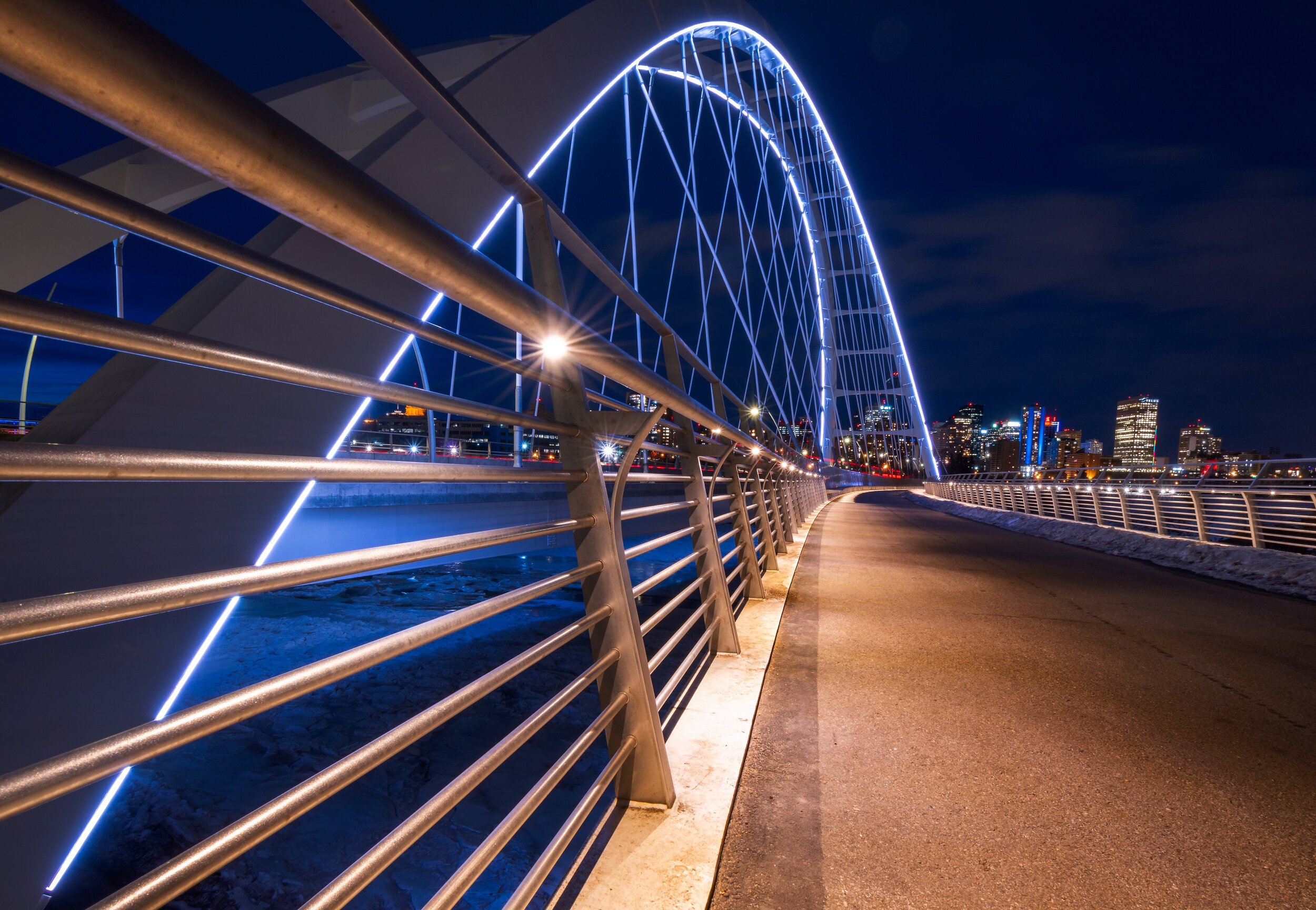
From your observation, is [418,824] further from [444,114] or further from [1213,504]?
[1213,504]

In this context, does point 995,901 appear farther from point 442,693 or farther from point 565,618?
point 565,618

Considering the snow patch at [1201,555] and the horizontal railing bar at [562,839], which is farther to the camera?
the snow patch at [1201,555]

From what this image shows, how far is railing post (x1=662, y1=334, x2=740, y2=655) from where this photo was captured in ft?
10.1

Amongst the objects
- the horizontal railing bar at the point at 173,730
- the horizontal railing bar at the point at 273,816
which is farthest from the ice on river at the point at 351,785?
the horizontal railing bar at the point at 173,730

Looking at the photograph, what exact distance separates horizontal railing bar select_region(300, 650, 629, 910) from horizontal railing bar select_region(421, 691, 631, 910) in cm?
6

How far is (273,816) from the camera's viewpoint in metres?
0.78

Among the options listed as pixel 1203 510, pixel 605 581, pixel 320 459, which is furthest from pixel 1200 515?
pixel 320 459

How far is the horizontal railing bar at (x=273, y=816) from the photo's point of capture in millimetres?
629

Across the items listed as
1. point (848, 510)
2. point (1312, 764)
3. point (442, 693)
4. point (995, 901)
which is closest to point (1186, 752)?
point (1312, 764)

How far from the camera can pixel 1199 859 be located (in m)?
1.79

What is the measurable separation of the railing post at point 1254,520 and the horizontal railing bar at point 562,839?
9.97m

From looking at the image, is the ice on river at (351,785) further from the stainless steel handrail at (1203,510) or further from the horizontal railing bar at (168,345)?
the stainless steel handrail at (1203,510)

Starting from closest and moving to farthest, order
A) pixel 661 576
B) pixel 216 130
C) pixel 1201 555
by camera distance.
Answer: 1. pixel 216 130
2. pixel 661 576
3. pixel 1201 555

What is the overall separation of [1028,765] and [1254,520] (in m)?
8.67
